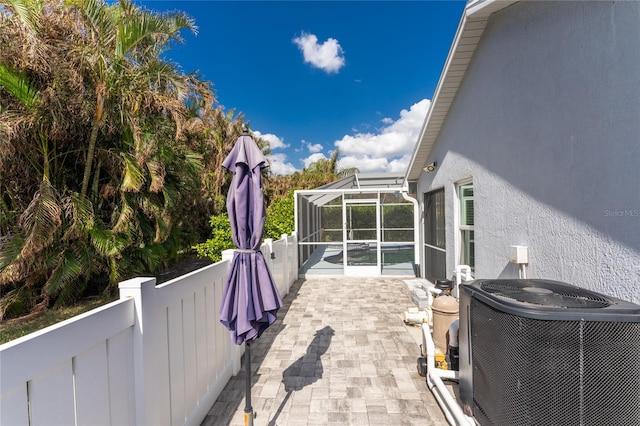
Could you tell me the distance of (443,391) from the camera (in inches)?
95.9

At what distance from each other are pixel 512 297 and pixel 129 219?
6.67 metres

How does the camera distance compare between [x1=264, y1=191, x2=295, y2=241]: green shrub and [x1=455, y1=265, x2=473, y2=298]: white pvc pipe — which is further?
[x1=264, y1=191, x2=295, y2=241]: green shrub

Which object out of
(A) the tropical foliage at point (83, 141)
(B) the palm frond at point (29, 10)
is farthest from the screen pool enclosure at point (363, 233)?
(B) the palm frond at point (29, 10)

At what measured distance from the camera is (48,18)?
4.55 m

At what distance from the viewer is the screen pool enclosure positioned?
844cm

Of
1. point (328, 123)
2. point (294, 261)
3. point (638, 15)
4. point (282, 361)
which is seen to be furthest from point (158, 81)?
point (328, 123)

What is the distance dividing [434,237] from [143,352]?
6.04 metres

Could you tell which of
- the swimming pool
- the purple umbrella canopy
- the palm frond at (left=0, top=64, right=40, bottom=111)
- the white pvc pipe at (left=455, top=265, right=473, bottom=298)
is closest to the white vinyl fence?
the purple umbrella canopy

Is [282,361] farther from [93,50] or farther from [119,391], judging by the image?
[93,50]

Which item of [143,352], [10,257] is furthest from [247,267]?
[10,257]

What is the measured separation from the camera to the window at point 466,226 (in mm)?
4329

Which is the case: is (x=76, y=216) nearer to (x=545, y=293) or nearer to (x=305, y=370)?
(x=305, y=370)

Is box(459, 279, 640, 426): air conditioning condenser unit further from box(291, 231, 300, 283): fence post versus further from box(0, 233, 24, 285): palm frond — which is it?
box(0, 233, 24, 285): palm frond

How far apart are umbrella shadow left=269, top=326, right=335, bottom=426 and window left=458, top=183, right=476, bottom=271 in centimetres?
264
